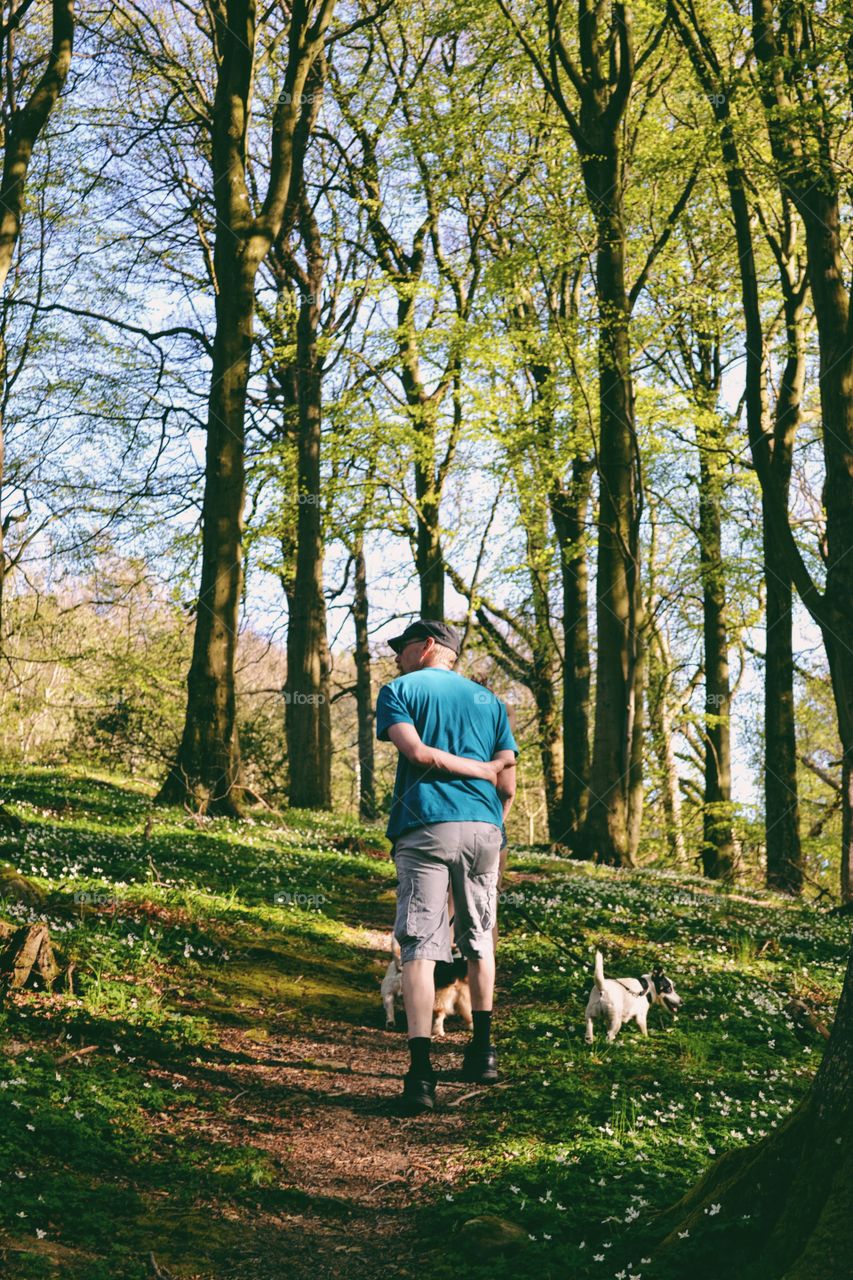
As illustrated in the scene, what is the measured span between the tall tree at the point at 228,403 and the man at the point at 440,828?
8.67m

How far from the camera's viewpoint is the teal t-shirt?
19.0 feet

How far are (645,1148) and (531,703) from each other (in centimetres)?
3468

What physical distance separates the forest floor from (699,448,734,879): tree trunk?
13.7 m

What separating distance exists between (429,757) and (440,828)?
0.39 m

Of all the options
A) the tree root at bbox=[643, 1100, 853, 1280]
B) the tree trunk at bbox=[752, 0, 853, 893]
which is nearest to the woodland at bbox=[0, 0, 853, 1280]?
the tree trunk at bbox=[752, 0, 853, 893]

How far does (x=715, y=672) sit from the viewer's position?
2562 cm

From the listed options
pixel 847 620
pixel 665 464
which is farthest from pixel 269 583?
pixel 847 620

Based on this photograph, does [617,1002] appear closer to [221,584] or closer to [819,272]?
[221,584]

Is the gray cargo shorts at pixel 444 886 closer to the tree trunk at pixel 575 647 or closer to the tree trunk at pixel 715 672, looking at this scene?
the tree trunk at pixel 575 647

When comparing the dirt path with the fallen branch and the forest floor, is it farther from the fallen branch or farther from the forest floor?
the fallen branch

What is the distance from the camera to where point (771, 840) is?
1995cm

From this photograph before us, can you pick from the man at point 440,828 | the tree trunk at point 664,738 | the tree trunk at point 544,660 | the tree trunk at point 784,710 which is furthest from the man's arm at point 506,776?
the tree trunk at point 664,738

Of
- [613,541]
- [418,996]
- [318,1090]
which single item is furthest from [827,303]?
[318,1090]

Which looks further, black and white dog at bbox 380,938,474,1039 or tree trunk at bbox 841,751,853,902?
tree trunk at bbox 841,751,853,902
